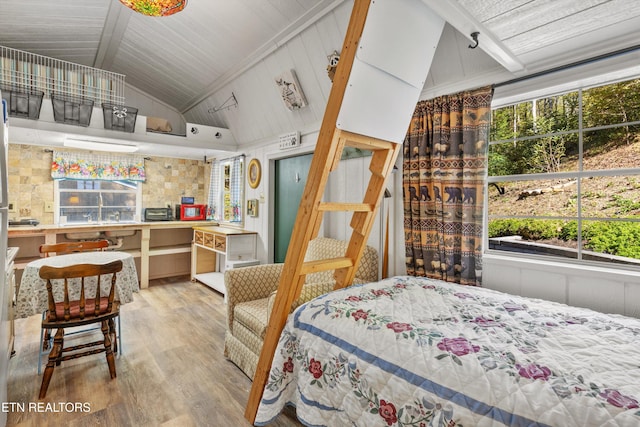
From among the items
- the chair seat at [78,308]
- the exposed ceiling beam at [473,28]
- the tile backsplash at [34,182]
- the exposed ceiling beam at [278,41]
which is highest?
the exposed ceiling beam at [278,41]

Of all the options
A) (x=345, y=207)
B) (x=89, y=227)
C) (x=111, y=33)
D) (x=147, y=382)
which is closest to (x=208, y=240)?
(x=89, y=227)

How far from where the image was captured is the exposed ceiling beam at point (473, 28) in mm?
1322

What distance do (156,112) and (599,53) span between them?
17.7ft

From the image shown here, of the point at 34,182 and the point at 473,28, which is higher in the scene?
the point at 473,28

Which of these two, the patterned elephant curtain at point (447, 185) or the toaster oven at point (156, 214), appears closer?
the patterned elephant curtain at point (447, 185)

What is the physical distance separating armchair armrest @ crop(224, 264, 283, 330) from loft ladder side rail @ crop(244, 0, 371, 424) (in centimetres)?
82

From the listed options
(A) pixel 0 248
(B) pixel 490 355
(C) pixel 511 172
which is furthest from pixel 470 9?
(A) pixel 0 248

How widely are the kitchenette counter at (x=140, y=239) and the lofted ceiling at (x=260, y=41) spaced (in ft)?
6.10

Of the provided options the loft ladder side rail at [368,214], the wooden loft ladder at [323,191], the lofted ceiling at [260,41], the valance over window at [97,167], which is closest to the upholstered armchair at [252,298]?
the loft ladder side rail at [368,214]

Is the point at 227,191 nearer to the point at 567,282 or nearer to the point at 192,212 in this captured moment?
the point at 192,212

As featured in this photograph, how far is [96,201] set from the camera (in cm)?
473

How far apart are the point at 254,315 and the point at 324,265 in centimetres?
76

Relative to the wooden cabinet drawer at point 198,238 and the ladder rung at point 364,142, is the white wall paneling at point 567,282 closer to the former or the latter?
the ladder rung at point 364,142

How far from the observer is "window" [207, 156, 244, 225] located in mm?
4582
